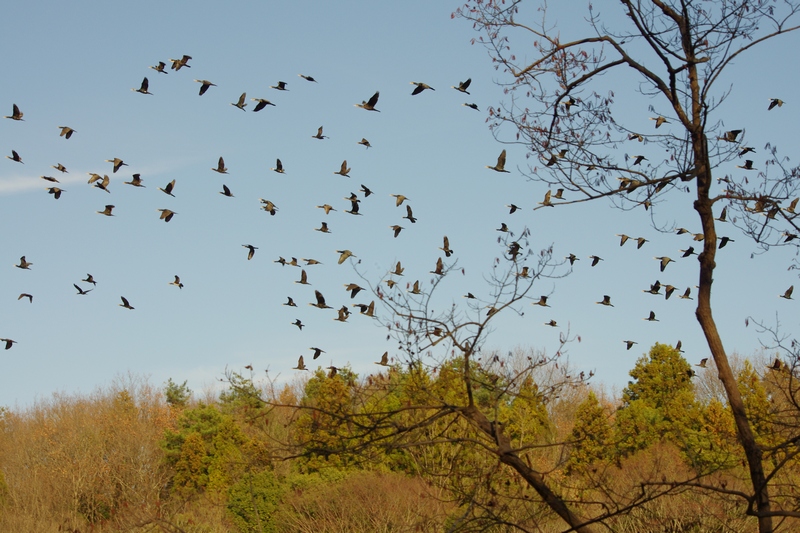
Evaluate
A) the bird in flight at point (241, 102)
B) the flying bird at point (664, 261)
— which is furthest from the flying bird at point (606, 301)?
the bird in flight at point (241, 102)

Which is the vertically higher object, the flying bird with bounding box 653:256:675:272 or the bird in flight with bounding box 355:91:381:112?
the bird in flight with bounding box 355:91:381:112

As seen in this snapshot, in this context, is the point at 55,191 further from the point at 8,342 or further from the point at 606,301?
the point at 606,301

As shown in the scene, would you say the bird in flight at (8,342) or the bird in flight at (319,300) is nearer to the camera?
the bird in flight at (319,300)

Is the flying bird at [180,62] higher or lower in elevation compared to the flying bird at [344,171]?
higher

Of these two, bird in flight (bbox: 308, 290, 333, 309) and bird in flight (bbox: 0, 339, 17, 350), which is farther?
bird in flight (bbox: 0, 339, 17, 350)

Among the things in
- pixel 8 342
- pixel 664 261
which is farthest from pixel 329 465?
pixel 664 261

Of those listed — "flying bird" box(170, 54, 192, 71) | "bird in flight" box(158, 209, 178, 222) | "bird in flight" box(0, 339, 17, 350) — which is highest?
"flying bird" box(170, 54, 192, 71)

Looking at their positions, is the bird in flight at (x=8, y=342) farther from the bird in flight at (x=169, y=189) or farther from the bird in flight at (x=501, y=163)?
the bird in flight at (x=501, y=163)

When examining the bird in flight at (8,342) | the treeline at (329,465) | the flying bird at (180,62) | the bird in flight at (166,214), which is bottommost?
the treeline at (329,465)

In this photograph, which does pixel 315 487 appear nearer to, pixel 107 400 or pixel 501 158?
pixel 501 158

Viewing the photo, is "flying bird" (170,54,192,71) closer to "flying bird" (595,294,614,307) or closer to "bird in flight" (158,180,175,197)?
"bird in flight" (158,180,175,197)

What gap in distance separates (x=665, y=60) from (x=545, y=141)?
3.45ft

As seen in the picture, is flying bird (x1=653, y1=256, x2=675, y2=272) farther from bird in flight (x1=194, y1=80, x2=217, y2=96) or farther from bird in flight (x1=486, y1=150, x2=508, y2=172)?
bird in flight (x1=194, y1=80, x2=217, y2=96)

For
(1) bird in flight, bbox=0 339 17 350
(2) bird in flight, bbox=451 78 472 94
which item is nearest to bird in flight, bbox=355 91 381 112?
(2) bird in flight, bbox=451 78 472 94
